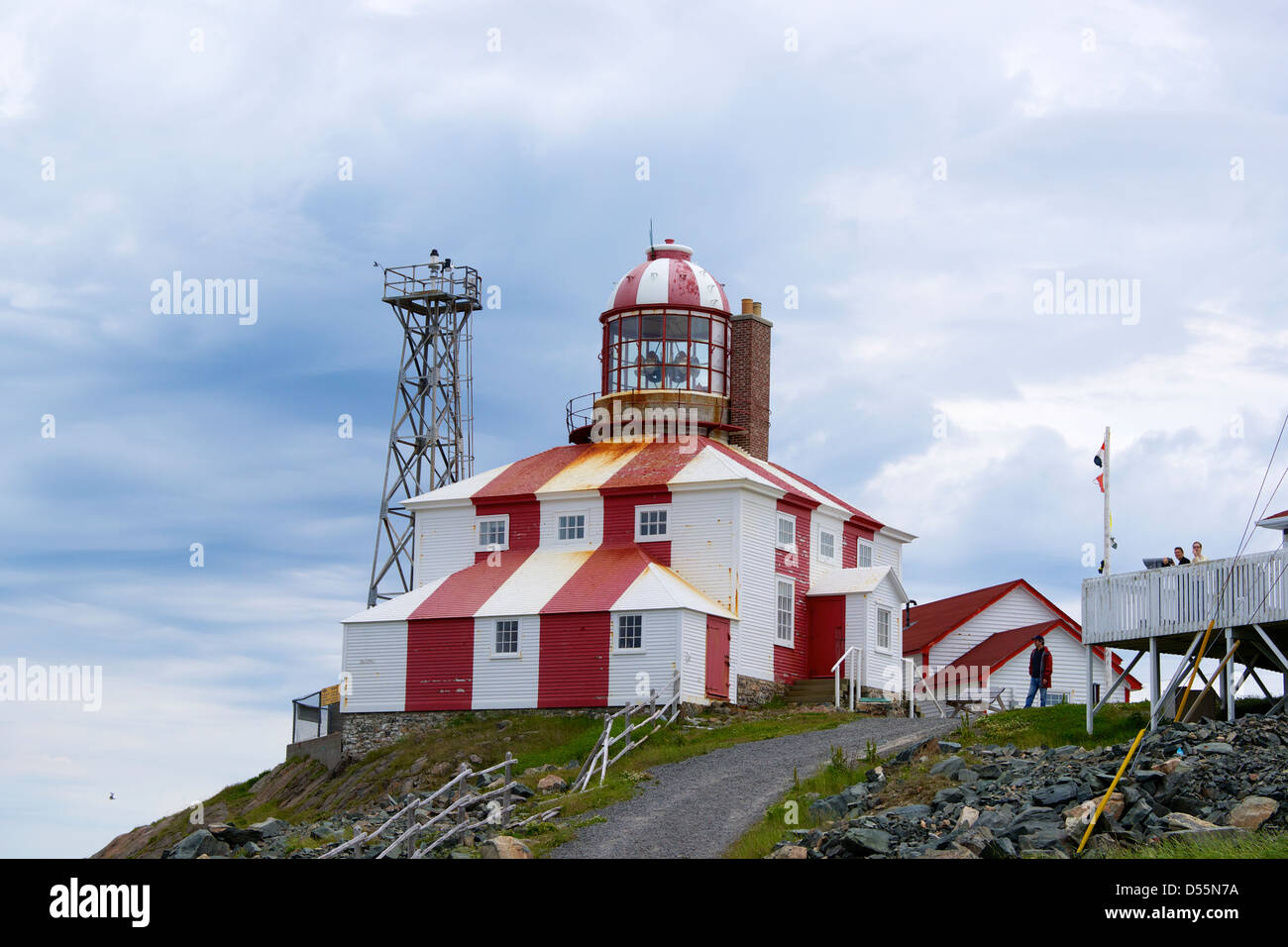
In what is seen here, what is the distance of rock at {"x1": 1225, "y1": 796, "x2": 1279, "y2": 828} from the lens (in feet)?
64.0

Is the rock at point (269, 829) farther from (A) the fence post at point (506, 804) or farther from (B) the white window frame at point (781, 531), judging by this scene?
(B) the white window frame at point (781, 531)

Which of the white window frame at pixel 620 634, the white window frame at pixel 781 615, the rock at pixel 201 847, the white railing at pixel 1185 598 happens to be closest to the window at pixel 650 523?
the white window frame at pixel 781 615

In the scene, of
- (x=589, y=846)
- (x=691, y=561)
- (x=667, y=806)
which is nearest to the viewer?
(x=589, y=846)

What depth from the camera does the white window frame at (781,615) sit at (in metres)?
42.6

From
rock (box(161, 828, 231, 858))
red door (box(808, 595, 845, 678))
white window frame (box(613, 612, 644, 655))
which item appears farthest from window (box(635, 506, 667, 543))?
rock (box(161, 828, 231, 858))

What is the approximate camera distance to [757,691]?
41406 millimetres

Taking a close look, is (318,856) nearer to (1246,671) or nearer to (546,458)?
(1246,671)

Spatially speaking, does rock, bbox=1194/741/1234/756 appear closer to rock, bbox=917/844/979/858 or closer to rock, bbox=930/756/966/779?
rock, bbox=930/756/966/779

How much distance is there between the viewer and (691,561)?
4222 cm

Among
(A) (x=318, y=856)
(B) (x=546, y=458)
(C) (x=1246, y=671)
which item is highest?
(B) (x=546, y=458)

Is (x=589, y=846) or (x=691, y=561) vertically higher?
(x=691, y=561)
